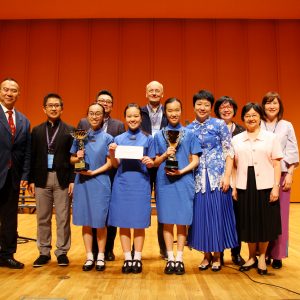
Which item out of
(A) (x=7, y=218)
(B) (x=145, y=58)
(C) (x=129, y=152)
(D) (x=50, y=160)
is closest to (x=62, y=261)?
(A) (x=7, y=218)

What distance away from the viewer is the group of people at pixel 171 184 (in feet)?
8.70

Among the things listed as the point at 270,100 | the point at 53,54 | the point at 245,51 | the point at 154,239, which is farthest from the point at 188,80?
the point at 270,100

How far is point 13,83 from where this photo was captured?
9.66 ft

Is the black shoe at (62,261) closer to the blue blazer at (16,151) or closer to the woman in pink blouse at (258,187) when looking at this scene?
the blue blazer at (16,151)

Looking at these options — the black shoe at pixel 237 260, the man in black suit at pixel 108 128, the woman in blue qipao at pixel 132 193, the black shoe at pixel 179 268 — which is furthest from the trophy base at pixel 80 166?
the black shoe at pixel 237 260

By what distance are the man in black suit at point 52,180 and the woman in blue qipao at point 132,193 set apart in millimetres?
482

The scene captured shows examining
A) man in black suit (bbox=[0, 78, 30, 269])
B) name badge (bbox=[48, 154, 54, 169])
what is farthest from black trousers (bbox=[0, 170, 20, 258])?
name badge (bbox=[48, 154, 54, 169])

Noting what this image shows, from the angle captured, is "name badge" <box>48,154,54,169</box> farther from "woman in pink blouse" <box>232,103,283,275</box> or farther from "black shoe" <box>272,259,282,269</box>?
"black shoe" <box>272,259,282,269</box>

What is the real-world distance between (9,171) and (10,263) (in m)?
0.75

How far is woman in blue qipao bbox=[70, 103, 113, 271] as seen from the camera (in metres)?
2.72

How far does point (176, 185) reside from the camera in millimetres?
A: 2656

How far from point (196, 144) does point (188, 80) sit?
613 centimetres

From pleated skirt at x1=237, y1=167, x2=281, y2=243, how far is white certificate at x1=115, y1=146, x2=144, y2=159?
87 centimetres

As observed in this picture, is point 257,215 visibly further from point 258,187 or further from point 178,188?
point 178,188
